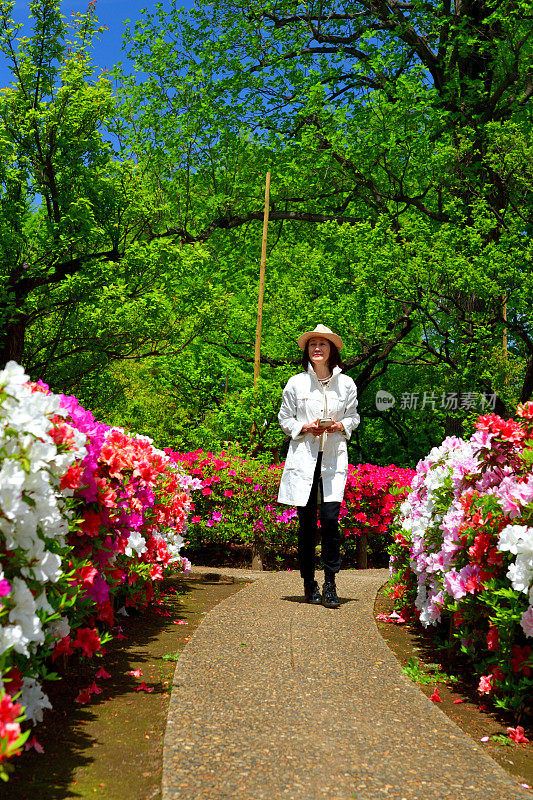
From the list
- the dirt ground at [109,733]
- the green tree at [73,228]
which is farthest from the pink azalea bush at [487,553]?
the green tree at [73,228]

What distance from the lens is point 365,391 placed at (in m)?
15.0

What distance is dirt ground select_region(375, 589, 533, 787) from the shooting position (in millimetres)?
2605

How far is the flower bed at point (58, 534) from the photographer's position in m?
1.98

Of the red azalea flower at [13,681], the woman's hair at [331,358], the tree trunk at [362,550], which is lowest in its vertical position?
the tree trunk at [362,550]

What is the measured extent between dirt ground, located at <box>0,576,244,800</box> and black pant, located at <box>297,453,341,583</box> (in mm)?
1048

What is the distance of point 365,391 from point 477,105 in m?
5.59

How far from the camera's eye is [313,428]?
483 cm

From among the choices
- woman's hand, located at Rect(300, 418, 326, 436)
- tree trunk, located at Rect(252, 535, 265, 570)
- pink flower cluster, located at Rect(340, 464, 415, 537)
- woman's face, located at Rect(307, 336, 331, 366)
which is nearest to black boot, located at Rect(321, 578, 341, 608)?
woman's hand, located at Rect(300, 418, 326, 436)

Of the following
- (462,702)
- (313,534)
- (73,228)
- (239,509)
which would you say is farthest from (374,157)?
(462,702)

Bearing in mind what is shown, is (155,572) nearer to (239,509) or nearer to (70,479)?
(70,479)

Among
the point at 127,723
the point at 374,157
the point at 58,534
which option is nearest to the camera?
the point at 58,534

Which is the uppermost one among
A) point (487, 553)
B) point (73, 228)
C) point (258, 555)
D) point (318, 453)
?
point (73, 228)

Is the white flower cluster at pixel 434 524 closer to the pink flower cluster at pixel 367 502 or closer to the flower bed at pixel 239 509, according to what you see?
the flower bed at pixel 239 509

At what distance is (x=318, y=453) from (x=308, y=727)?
8.13 ft
